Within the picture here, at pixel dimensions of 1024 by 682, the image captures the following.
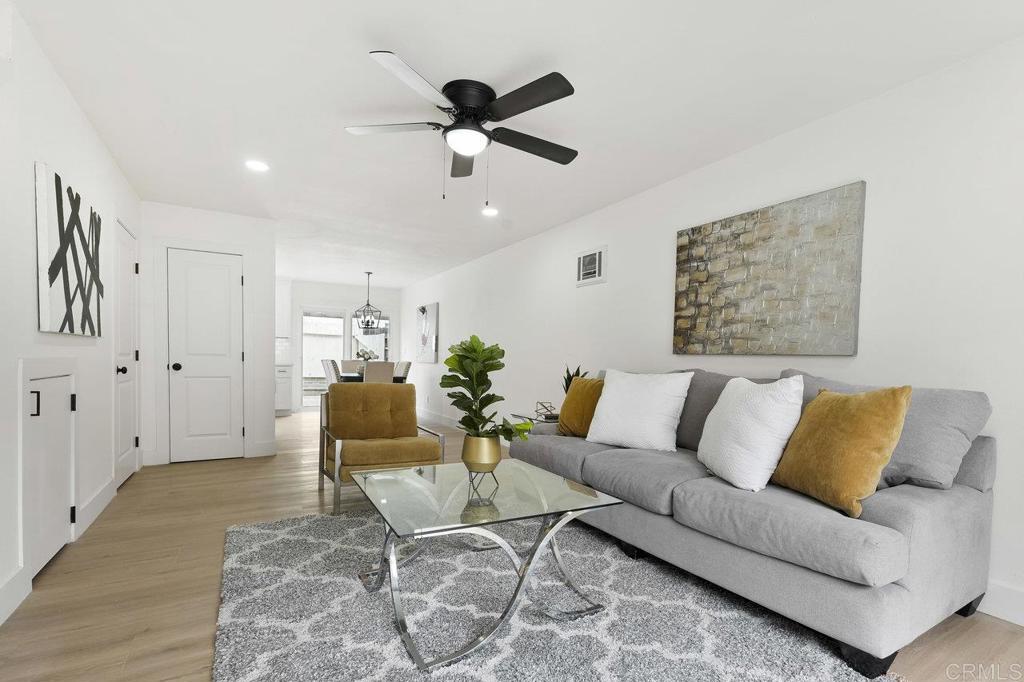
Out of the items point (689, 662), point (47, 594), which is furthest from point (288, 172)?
point (689, 662)

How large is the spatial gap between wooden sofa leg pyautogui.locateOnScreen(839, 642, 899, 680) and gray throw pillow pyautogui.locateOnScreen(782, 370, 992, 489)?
25.9 inches

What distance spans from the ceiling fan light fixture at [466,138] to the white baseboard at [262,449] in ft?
12.8

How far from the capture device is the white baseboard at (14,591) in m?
1.88

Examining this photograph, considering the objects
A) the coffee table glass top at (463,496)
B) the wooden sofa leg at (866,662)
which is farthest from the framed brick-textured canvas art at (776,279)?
the coffee table glass top at (463,496)

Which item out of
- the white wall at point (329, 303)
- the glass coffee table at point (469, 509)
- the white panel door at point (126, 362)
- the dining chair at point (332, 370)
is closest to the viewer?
the glass coffee table at point (469, 509)

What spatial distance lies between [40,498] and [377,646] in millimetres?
1807

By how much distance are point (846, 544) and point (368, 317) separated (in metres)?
8.81

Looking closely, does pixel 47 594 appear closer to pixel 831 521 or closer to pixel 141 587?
pixel 141 587

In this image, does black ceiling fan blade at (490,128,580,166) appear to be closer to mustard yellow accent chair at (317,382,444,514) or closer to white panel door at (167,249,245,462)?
mustard yellow accent chair at (317,382,444,514)

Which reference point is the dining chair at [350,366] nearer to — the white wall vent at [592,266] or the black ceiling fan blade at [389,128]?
the white wall vent at [592,266]

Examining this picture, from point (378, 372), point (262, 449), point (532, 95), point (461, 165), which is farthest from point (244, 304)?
point (532, 95)

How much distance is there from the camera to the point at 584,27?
2037 mm

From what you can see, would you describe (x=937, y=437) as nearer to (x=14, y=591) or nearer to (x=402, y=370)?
(x=14, y=591)

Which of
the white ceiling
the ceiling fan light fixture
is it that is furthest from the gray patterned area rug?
the white ceiling
